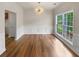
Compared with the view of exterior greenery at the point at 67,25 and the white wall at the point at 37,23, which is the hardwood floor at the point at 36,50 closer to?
the view of exterior greenery at the point at 67,25

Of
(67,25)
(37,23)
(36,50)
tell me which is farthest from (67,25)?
(37,23)

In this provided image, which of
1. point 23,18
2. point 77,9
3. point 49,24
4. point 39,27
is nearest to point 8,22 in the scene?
point 23,18

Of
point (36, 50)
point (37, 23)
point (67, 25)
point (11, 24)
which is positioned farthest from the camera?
point (37, 23)

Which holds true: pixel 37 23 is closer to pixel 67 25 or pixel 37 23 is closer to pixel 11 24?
pixel 11 24

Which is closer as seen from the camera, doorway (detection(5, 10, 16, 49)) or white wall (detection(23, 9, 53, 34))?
doorway (detection(5, 10, 16, 49))

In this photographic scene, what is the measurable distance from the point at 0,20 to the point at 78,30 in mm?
2414

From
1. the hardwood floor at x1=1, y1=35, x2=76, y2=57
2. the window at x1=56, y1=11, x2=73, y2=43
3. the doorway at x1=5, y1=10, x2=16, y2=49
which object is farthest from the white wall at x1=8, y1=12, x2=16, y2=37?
the window at x1=56, y1=11, x2=73, y2=43

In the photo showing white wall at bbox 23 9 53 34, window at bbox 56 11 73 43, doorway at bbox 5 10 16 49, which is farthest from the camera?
white wall at bbox 23 9 53 34

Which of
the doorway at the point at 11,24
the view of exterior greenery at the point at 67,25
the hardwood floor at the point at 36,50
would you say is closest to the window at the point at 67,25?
the view of exterior greenery at the point at 67,25

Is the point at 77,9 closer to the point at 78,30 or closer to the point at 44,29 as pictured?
the point at 78,30

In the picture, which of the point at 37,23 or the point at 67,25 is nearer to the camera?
the point at 67,25

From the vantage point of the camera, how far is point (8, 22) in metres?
7.02

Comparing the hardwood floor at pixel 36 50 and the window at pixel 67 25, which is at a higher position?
the window at pixel 67 25

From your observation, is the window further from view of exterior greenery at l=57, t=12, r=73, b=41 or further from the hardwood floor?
the hardwood floor
